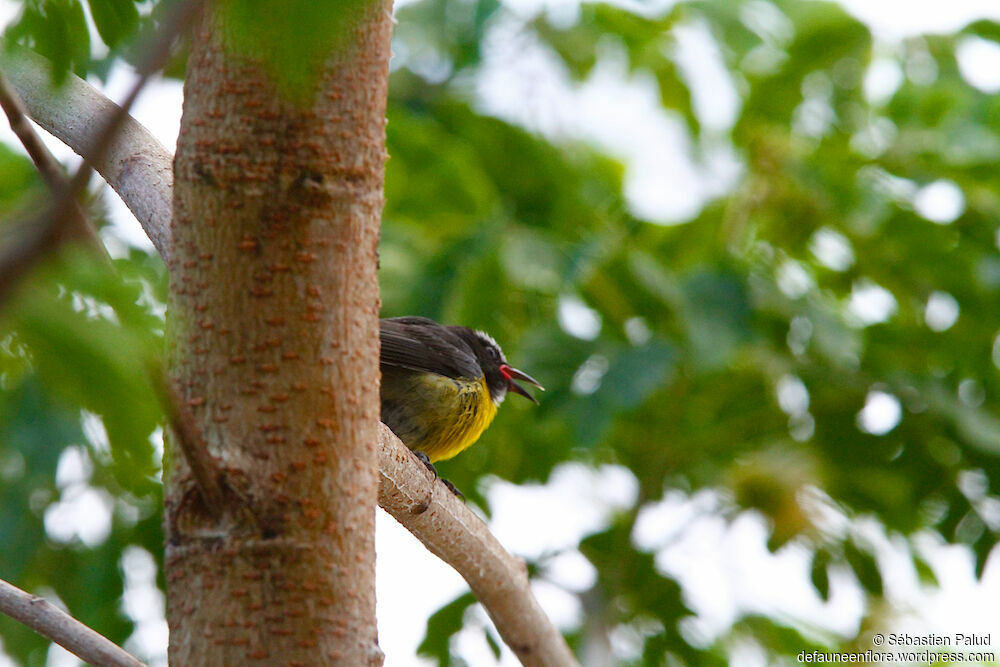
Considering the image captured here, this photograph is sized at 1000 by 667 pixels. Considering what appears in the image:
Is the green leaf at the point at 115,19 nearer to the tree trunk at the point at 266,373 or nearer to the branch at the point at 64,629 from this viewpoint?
the tree trunk at the point at 266,373

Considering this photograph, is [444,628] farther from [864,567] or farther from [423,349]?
[864,567]

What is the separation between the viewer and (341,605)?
4.03ft

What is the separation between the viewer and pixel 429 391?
13.4ft

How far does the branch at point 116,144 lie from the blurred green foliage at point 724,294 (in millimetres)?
1754

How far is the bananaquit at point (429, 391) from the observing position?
4035 mm

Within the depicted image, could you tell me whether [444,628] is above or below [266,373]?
above

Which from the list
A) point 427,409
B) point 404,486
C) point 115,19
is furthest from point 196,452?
point 427,409

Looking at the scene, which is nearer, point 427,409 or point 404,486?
point 404,486

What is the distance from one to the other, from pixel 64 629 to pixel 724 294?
2.67m

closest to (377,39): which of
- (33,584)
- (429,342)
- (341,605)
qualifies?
(341,605)

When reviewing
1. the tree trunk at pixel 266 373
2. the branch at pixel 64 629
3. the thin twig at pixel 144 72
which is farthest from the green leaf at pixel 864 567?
the thin twig at pixel 144 72

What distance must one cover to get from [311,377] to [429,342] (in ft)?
9.74

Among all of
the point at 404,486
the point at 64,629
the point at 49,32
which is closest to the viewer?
the point at 49,32

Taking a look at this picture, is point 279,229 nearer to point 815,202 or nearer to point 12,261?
point 12,261
